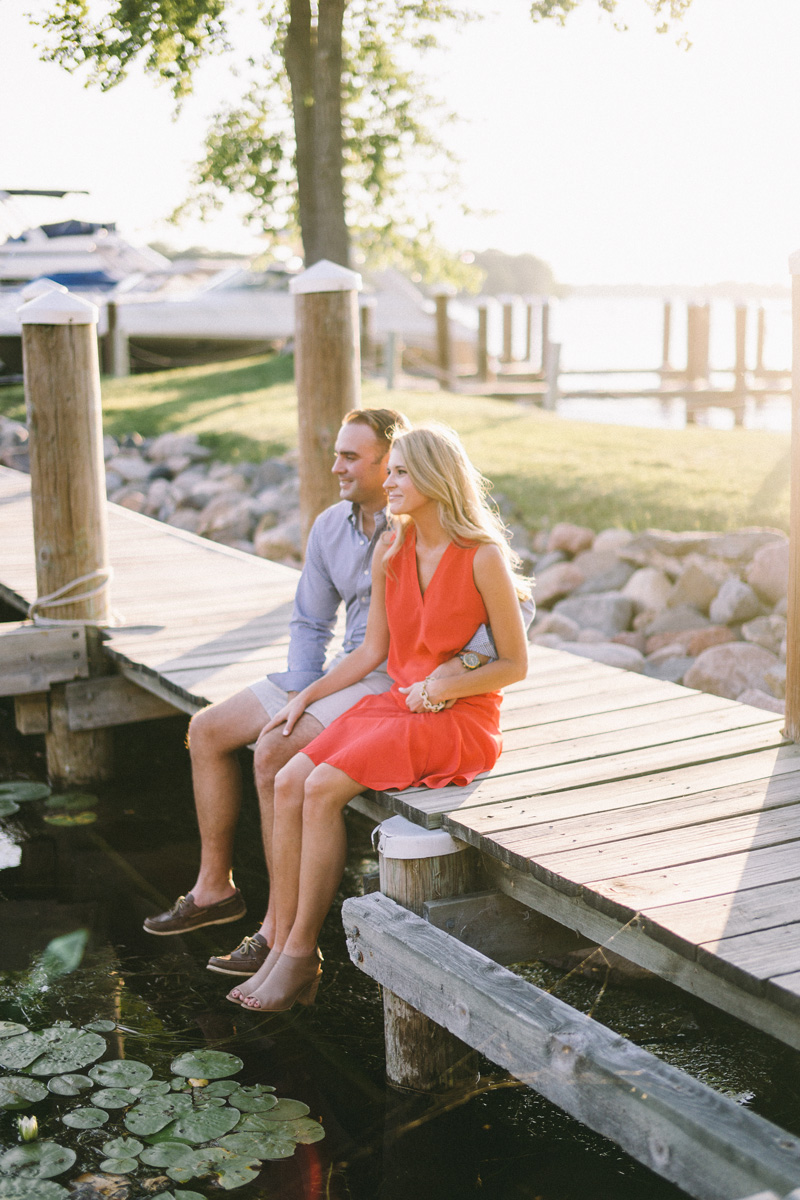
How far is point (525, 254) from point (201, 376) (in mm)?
54881

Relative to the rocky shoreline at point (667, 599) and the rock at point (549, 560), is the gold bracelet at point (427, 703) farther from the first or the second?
the rock at point (549, 560)

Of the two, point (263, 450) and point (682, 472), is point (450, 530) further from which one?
point (263, 450)

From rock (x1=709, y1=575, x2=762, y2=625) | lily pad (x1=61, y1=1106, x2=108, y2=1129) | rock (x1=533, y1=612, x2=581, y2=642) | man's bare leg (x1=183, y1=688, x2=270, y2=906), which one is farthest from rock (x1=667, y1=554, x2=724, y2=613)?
lily pad (x1=61, y1=1106, x2=108, y2=1129)

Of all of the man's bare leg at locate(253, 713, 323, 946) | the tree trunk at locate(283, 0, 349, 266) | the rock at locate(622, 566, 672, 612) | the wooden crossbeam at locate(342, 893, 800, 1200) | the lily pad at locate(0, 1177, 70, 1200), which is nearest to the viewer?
the wooden crossbeam at locate(342, 893, 800, 1200)

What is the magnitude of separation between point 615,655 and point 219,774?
2676mm

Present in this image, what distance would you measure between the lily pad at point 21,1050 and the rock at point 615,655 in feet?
10.9

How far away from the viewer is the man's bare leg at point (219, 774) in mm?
3699

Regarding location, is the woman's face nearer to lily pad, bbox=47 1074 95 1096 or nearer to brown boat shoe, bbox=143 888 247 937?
brown boat shoe, bbox=143 888 247 937

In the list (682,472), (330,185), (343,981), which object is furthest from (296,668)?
(330,185)

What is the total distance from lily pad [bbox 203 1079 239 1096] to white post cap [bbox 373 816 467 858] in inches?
29.1

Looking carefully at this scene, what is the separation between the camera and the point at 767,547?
21.2 feet

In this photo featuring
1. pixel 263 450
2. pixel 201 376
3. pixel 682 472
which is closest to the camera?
pixel 682 472

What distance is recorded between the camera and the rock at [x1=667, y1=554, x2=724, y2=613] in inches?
256

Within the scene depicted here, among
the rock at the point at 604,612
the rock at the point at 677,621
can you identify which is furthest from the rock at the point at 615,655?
the rock at the point at 604,612
